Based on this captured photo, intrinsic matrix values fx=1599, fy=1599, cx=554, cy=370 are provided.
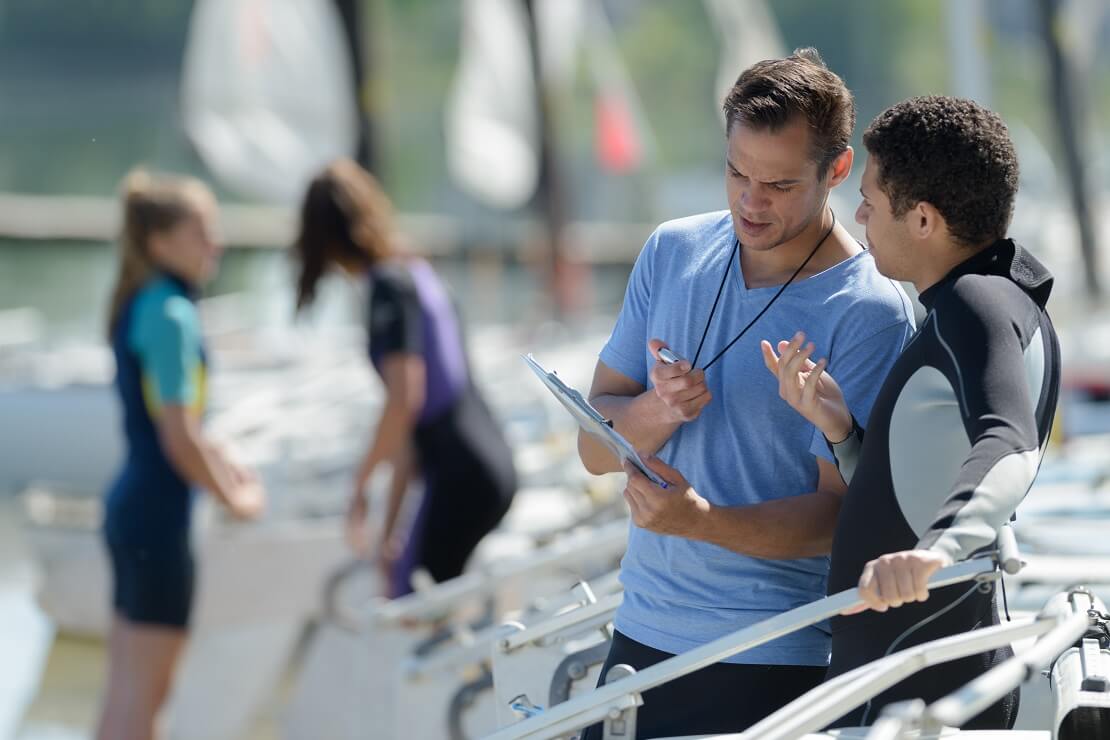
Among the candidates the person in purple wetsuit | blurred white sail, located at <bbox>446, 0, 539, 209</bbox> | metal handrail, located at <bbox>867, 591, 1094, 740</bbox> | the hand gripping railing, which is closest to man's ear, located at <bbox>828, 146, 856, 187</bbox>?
the hand gripping railing

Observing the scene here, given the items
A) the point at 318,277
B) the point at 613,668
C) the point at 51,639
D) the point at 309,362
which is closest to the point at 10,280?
the point at 309,362

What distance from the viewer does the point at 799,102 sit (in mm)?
1890

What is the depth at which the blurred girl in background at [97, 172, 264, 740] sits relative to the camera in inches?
151

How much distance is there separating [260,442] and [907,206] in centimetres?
501

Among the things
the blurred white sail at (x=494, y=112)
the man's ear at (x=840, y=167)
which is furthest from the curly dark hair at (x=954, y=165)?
the blurred white sail at (x=494, y=112)

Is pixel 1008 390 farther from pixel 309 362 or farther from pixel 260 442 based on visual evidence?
pixel 309 362

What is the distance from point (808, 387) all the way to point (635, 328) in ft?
1.22

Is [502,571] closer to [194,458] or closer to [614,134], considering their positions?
[194,458]

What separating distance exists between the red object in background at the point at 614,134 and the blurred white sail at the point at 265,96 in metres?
4.77

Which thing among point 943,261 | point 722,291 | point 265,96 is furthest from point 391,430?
point 265,96

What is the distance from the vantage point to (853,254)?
200 centimetres

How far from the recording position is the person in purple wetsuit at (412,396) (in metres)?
4.21

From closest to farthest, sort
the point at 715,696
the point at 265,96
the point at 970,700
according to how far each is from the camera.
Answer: the point at 970,700, the point at 715,696, the point at 265,96

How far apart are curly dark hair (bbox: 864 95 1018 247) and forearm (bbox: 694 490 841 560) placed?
0.37 metres
